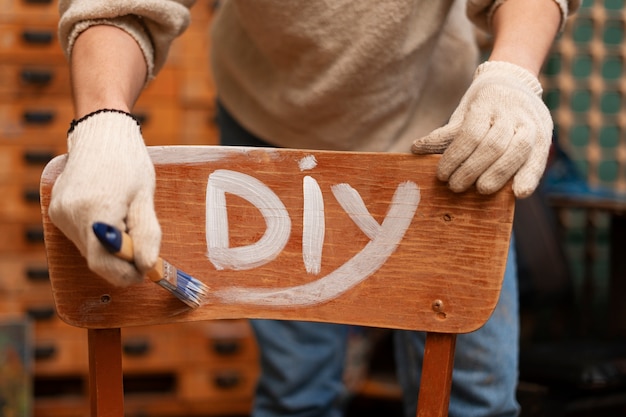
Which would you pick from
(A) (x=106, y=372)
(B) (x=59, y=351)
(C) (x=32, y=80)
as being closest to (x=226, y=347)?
(B) (x=59, y=351)

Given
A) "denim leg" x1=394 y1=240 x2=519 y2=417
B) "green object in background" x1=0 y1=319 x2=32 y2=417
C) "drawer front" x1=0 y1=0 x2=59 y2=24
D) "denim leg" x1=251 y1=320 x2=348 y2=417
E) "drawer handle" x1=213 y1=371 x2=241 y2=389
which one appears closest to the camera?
"denim leg" x1=394 y1=240 x2=519 y2=417

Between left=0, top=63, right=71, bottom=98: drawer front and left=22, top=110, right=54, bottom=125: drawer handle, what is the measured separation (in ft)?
0.14

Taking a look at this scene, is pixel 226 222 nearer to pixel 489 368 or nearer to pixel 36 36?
pixel 489 368

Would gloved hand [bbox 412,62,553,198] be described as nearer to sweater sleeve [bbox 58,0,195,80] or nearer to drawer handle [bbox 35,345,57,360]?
sweater sleeve [bbox 58,0,195,80]

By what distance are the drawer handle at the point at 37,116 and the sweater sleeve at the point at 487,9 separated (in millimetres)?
1242

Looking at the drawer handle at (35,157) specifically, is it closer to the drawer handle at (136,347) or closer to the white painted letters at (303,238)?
the drawer handle at (136,347)

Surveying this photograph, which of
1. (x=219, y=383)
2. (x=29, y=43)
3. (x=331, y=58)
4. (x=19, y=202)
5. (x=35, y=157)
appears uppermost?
(x=29, y=43)

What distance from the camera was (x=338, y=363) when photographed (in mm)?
1207

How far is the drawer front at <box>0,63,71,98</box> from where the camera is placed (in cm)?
188

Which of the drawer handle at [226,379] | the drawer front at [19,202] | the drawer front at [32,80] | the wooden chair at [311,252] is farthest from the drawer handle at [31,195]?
the wooden chair at [311,252]

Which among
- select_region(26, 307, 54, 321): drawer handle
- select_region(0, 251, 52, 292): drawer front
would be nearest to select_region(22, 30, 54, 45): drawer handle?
select_region(0, 251, 52, 292): drawer front

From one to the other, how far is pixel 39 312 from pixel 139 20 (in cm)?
122

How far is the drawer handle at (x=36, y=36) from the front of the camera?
6.11 feet

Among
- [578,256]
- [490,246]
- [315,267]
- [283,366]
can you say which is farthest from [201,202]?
[578,256]
